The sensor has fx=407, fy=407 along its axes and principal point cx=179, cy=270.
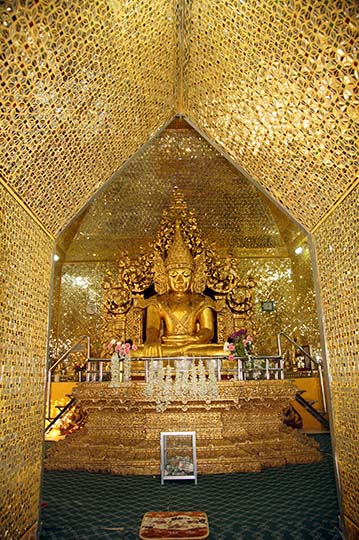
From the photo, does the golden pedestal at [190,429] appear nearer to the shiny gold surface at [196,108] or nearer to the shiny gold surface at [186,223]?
the shiny gold surface at [196,108]

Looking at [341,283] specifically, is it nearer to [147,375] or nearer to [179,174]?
[147,375]

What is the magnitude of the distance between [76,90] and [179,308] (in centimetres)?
621

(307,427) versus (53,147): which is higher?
(53,147)

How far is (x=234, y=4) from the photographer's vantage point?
117 inches

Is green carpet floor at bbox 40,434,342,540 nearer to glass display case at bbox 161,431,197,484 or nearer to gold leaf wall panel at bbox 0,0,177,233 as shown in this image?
glass display case at bbox 161,431,197,484

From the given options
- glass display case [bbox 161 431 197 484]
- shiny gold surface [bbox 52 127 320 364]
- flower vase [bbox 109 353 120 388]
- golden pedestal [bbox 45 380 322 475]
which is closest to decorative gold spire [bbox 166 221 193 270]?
shiny gold surface [bbox 52 127 320 364]

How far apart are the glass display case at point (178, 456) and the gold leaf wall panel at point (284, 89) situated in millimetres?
2777

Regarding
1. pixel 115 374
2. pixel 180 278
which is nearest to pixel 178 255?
pixel 180 278

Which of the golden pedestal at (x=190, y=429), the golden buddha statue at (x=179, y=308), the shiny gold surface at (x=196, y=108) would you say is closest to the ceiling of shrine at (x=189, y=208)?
the golden buddha statue at (x=179, y=308)

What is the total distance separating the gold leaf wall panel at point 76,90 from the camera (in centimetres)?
246

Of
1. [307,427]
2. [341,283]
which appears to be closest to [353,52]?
[341,283]

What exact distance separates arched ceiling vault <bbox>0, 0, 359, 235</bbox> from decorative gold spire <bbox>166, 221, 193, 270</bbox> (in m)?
4.65

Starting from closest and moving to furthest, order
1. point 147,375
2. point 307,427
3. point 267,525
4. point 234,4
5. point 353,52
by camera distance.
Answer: point 353,52 → point 234,4 → point 267,525 → point 147,375 → point 307,427

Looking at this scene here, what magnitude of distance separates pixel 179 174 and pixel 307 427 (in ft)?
21.1
